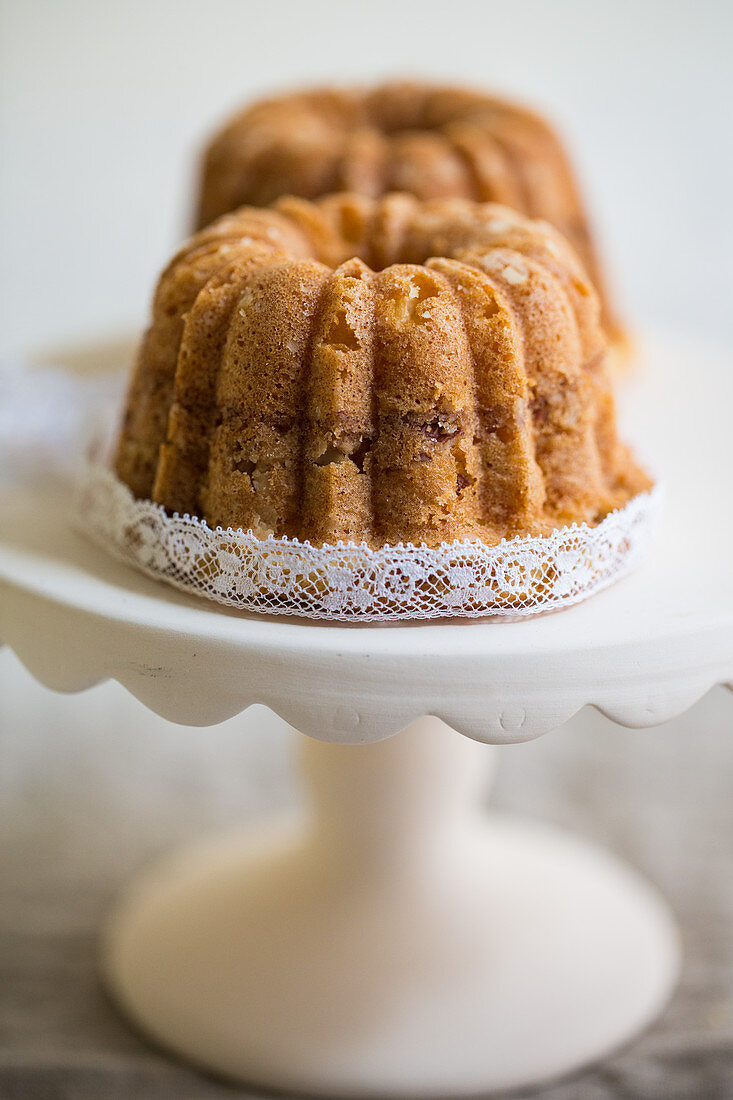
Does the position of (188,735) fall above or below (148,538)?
below

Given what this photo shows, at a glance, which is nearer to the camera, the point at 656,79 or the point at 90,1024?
the point at 90,1024

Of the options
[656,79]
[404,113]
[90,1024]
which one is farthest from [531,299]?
[656,79]

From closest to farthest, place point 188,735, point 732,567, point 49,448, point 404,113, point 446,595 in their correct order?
point 446,595
point 732,567
point 49,448
point 404,113
point 188,735

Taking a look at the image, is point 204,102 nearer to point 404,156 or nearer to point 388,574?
point 404,156

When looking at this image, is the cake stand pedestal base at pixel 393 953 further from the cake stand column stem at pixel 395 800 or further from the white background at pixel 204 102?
the white background at pixel 204 102

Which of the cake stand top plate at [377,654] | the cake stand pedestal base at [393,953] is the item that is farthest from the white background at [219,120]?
the cake stand top plate at [377,654]

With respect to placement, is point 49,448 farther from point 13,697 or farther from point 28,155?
point 28,155
